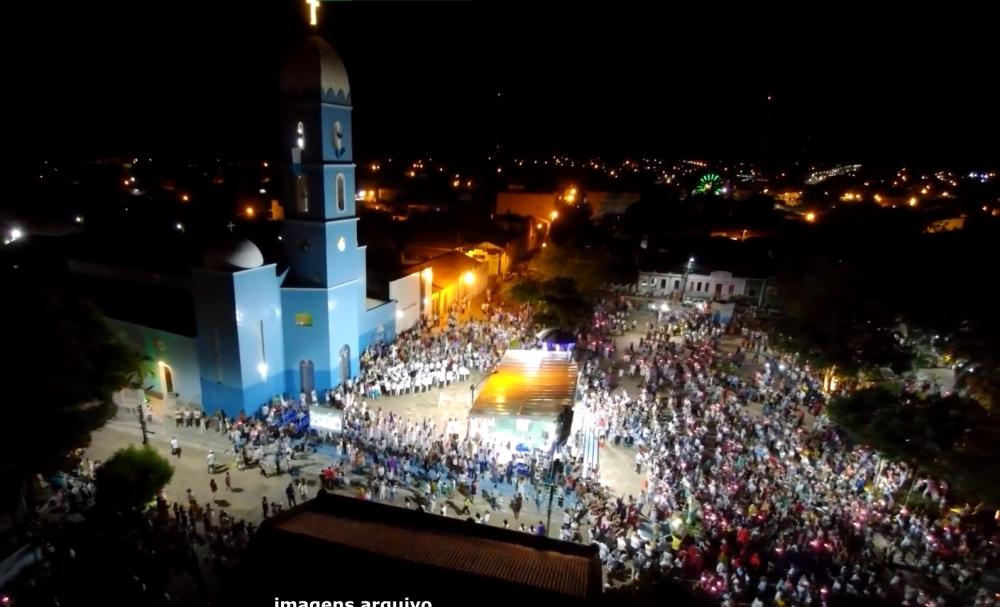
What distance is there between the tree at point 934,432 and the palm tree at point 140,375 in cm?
1955

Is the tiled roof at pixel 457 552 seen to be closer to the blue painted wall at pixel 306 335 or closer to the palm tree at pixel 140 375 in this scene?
the palm tree at pixel 140 375

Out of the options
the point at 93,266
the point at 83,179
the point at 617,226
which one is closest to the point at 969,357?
the point at 93,266

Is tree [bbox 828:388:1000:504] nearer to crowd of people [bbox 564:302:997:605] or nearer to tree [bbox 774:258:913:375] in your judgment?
crowd of people [bbox 564:302:997:605]

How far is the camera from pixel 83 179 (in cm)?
5272

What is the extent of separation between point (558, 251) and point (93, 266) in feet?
72.2

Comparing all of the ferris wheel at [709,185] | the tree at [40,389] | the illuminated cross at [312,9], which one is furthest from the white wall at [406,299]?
the ferris wheel at [709,185]

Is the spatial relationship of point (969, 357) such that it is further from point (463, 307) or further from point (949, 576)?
point (463, 307)

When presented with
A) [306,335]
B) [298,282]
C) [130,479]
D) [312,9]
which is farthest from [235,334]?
[312,9]

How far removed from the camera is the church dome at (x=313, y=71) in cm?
1936

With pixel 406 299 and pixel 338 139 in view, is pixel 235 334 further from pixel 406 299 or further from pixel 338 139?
pixel 406 299

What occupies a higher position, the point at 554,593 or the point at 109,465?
the point at 554,593

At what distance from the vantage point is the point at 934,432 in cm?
1406

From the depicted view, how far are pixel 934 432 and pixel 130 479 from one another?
19.2m

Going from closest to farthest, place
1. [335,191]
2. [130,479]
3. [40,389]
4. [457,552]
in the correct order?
1. [457,552]
2. [40,389]
3. [130,479]
4. [335,191]
